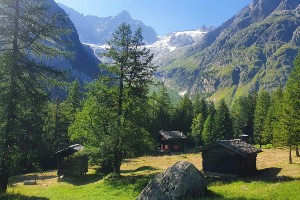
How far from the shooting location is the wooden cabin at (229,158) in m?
38.6

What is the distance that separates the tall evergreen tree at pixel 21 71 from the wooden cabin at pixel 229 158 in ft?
71.6

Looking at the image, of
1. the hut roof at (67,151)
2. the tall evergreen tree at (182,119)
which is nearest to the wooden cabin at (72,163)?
the hut roof at (67,151)

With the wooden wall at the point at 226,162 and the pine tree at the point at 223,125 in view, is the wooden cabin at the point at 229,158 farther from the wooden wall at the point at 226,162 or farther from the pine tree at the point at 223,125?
the pine tree at the point at 223,125

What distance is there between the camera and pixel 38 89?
27.6 metres

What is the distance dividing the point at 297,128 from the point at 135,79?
19612mm

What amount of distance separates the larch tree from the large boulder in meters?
12.4

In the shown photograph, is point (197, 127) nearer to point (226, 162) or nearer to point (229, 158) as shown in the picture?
→ point (226, 162)

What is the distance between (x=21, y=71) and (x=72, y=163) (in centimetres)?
2847

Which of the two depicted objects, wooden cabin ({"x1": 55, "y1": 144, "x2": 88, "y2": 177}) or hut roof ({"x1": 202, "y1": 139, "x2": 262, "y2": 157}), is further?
wooden cabin ({"x1": 55, "y1": 144, "x2": 88, "y2": 177})

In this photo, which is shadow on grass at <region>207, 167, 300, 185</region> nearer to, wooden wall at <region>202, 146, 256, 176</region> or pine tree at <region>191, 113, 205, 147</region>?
wooden wall at <region>202, 146, 256, 176</region>

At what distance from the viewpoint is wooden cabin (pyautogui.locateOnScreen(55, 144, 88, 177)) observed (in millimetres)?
50781

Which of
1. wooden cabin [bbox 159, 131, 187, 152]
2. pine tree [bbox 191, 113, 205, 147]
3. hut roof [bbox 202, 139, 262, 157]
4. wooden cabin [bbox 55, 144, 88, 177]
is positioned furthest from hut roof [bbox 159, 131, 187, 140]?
hut roof [bbox 202, 139, 262, 157]

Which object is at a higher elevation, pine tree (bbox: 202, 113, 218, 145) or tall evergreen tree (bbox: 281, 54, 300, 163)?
tall evergreen tree (bbox: 281, 54, 300, 163)

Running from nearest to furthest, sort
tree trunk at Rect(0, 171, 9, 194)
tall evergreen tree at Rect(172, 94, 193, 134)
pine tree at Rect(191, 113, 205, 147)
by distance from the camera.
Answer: tree trunk at Rect(0, 171, 9, 194), pine tree at Rect(191, 113, 205, 147), tall evergreen tree at Rect(172, 94, 193, 134)
